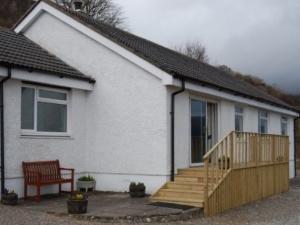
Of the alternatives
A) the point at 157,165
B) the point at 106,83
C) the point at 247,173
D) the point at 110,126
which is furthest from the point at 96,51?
the point at 247,173

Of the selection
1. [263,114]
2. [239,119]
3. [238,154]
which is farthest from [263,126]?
[238,154]

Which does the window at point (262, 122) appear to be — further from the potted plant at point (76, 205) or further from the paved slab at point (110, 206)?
the potted plant at point (76, 205)

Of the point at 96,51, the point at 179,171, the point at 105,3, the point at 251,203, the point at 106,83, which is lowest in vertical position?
the point at 251,203

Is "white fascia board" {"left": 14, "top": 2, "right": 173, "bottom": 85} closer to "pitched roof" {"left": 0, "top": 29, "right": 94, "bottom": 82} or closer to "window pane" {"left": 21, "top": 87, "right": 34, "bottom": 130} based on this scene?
"pitched roof" {"left": 0, "top": 29, "right": 94, "bottom": 82}

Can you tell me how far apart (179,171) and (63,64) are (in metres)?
4.76

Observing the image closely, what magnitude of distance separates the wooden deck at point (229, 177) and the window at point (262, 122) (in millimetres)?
4853

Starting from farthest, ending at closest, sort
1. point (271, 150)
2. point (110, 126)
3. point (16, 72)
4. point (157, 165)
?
1. point (271, 150)
2. point (110, 126)
3. point (157, 165)
4. point (16, 72)

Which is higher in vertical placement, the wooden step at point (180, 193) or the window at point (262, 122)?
the window at point (262, 122)

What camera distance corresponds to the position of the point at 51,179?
12977 mm

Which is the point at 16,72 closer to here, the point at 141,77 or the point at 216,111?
the point at 141,77

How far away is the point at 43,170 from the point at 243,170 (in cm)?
533

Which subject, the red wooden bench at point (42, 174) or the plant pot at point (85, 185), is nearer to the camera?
the red wooden bench at point (42, 174)

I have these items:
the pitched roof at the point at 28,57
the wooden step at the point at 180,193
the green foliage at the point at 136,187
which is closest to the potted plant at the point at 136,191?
the green foliage at the point at 136,187

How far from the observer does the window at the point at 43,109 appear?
13.1 meters
